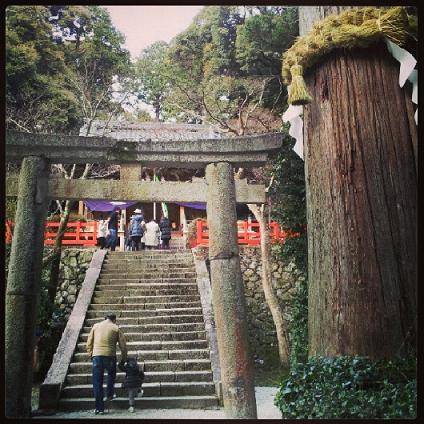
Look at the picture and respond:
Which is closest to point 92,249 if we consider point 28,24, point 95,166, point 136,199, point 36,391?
point 95,166

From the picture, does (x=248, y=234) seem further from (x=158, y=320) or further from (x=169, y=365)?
(x=169, y=365)

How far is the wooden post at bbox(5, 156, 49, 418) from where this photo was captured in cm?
302

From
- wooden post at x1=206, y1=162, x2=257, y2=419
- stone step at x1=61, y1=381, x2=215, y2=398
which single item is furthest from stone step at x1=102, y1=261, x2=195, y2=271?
wooden post at x1=206, y1=162, x2=257, y2=419

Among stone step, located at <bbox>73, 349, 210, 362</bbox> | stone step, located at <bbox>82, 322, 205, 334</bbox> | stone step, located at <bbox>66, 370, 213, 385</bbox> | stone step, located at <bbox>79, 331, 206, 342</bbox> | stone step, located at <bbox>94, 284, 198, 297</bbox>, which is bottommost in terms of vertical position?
stone step, located at <bbox>66, 370, 213, 385</bbox>

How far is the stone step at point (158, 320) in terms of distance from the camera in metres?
6.46

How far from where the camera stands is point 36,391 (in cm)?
597

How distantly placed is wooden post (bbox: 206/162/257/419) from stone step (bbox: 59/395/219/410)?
215cm

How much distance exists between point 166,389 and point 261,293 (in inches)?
135

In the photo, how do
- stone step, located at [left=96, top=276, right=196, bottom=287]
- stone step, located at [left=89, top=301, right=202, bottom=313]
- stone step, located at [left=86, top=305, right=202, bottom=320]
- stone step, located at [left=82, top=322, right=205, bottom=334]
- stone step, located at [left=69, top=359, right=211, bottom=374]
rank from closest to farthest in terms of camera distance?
stone step, located at [left=69, top=359, right=211, bottom=374] → stone step, located at [left=82, top=322, right=205, bottom=334] → stone step, located at [left=86, top=305, right=202, bottom=320] → stone step, located at [left=89, top=301, right=202, bottom=313] → stone step, located at [left=96, top=276, right=196, bottom=287]

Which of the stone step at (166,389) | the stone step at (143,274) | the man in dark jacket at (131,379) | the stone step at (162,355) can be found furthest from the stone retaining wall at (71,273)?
the man in dark jacket at (131,379)

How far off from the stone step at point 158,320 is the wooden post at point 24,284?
132 inches

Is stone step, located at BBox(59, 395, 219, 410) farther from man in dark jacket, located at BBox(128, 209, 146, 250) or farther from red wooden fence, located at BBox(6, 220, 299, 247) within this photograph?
man in dark jacket, located at BBox(128, 209, 146, 250)

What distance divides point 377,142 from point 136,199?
1.67m

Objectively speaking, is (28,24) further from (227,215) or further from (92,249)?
(92,249)
